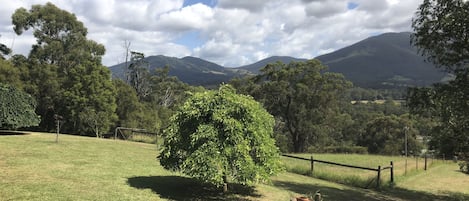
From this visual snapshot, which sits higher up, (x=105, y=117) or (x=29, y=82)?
(x=29, y=82)

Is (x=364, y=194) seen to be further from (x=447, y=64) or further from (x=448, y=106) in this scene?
(x=447, y=64)

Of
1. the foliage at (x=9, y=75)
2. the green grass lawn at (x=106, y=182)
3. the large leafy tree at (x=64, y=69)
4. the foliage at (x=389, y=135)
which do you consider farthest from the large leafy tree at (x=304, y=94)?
the green grass lawn at (x=106, y=182)

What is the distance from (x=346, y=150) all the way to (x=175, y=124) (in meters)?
44.9

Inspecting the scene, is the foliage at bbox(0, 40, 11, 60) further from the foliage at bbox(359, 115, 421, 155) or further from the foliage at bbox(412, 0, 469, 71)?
the foliage at bbox(359, 115, 421, 155)

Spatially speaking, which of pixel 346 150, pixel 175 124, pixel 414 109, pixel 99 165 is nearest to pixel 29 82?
pixel 99 165

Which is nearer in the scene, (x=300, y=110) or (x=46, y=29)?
(x=46, y=29)

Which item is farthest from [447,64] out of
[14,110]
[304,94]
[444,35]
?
[304,94]

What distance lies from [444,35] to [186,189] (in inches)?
459

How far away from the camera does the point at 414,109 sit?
1655 centimetres

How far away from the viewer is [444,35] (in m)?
14.9

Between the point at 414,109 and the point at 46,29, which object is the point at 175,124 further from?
the point at 46,29

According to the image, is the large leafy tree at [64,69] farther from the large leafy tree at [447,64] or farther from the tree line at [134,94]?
the large leafy tree at [447,64]

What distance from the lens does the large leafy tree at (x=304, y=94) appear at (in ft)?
153

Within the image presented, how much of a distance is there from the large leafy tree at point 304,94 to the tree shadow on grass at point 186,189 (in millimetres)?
34125
